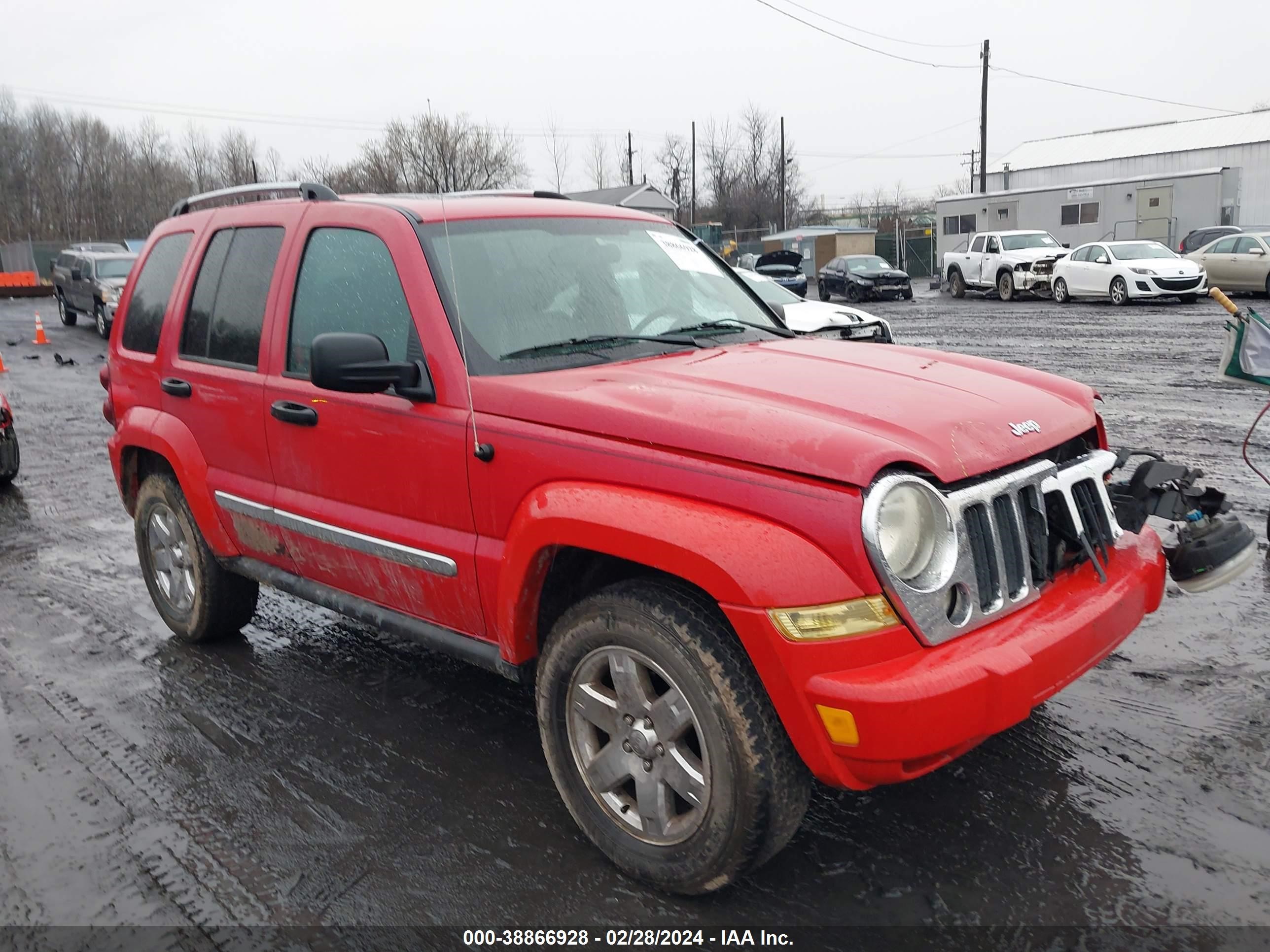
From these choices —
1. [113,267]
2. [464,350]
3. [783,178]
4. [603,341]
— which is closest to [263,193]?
[464,350]

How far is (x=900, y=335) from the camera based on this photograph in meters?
18.9

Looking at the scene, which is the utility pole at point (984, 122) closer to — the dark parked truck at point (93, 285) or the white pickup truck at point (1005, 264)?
the white pickup truck at point (1005, 264)

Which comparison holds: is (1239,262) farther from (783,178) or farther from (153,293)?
(783,178)

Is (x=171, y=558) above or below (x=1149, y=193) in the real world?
below

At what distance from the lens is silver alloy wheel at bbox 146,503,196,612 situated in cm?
492

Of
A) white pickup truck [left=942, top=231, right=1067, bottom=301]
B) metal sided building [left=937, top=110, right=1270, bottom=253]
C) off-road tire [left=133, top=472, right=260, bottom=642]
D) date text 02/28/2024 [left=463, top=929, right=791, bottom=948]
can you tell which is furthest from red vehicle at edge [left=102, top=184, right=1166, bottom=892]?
metal sided building [left=937, top=110, right=1270, bottom=253]

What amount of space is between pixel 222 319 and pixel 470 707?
6.44 ft

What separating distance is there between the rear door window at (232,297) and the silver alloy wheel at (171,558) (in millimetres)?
879

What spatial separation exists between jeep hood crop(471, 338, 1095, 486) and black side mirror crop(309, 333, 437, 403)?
0.70 ft

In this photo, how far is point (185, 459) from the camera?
180 inches

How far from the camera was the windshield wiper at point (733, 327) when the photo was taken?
12.8 ft

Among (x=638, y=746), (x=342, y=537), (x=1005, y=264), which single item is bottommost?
(x=638, y=746)

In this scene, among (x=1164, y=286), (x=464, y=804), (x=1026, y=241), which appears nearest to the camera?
(x=464, y=804)

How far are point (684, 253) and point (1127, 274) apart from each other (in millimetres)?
21280
